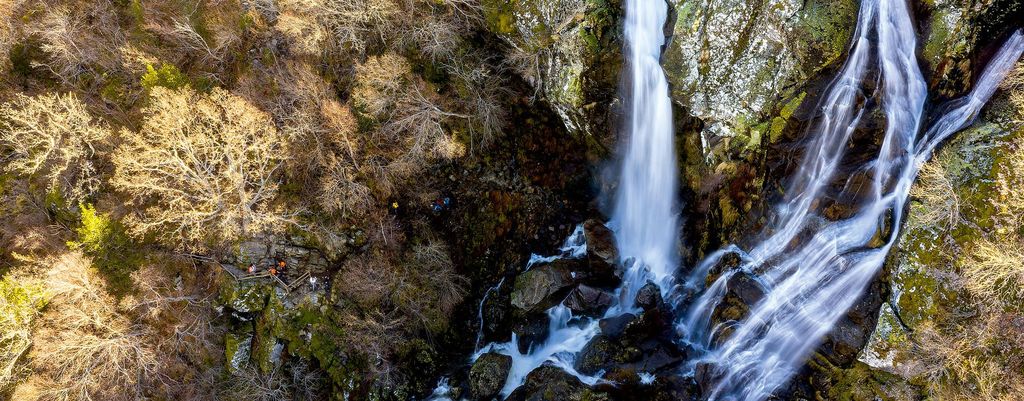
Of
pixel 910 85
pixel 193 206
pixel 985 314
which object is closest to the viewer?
pixel 985 314

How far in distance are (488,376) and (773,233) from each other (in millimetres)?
11130

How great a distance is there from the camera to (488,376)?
18.8 meters

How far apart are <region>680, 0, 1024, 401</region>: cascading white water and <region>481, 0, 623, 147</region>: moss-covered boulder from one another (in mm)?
6566

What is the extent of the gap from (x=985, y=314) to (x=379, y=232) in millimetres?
18080

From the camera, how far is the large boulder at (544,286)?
19.5m

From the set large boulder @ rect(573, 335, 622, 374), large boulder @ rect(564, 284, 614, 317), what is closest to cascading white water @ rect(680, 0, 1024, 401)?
large boulder @ rect(573, 335, 622, 374)

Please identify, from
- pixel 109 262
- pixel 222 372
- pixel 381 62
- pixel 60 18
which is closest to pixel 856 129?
pixel 381 62

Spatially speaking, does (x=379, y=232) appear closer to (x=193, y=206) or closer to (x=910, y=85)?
(x=193, y=206)

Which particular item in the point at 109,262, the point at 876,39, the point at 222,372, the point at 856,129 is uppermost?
the point at 876,39

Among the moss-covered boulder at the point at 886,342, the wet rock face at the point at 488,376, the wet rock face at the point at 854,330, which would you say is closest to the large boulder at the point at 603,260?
the wet rock face at the point at 488,376

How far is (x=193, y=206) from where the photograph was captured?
17.1 meters

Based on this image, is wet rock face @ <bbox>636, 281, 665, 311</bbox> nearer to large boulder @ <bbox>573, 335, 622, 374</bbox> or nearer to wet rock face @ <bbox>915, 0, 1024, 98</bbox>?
large boulder @ <bbox>573, 335, 622, 374</bbox>

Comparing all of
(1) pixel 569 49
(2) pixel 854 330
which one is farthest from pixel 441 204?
(2) pixel 854 330

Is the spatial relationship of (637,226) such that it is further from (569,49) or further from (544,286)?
(569,49)
